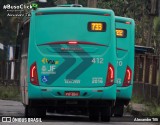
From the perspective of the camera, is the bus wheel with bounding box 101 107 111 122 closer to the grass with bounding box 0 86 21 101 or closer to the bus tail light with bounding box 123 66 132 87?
the bus tail light with bounding box 123 66 132 87

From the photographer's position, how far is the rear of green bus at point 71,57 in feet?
59.6

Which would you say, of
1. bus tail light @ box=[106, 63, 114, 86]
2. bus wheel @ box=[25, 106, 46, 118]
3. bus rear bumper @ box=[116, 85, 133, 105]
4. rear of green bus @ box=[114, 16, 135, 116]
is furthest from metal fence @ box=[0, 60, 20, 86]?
bus tail light @ box=[106, 63, 114, 86]

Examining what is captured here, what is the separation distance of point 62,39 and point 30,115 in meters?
2.50

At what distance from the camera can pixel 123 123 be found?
766 inches

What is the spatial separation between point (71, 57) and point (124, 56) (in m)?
3.57

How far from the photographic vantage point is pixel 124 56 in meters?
21.4

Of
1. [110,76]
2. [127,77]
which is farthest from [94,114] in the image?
[127,77]

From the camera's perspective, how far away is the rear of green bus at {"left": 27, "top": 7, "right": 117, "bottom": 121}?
59.6 ft

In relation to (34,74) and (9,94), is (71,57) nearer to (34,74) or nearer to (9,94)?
(34,74)

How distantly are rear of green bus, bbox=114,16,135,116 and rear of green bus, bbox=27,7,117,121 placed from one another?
9.58 feet

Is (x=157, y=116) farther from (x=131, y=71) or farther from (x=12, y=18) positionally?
(x=12, y=18)

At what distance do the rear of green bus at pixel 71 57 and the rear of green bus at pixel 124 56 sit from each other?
2.92 m

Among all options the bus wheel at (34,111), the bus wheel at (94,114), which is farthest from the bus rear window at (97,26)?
the bus wheel at (34,111)

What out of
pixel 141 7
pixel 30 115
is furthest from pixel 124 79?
pixel 141 7
